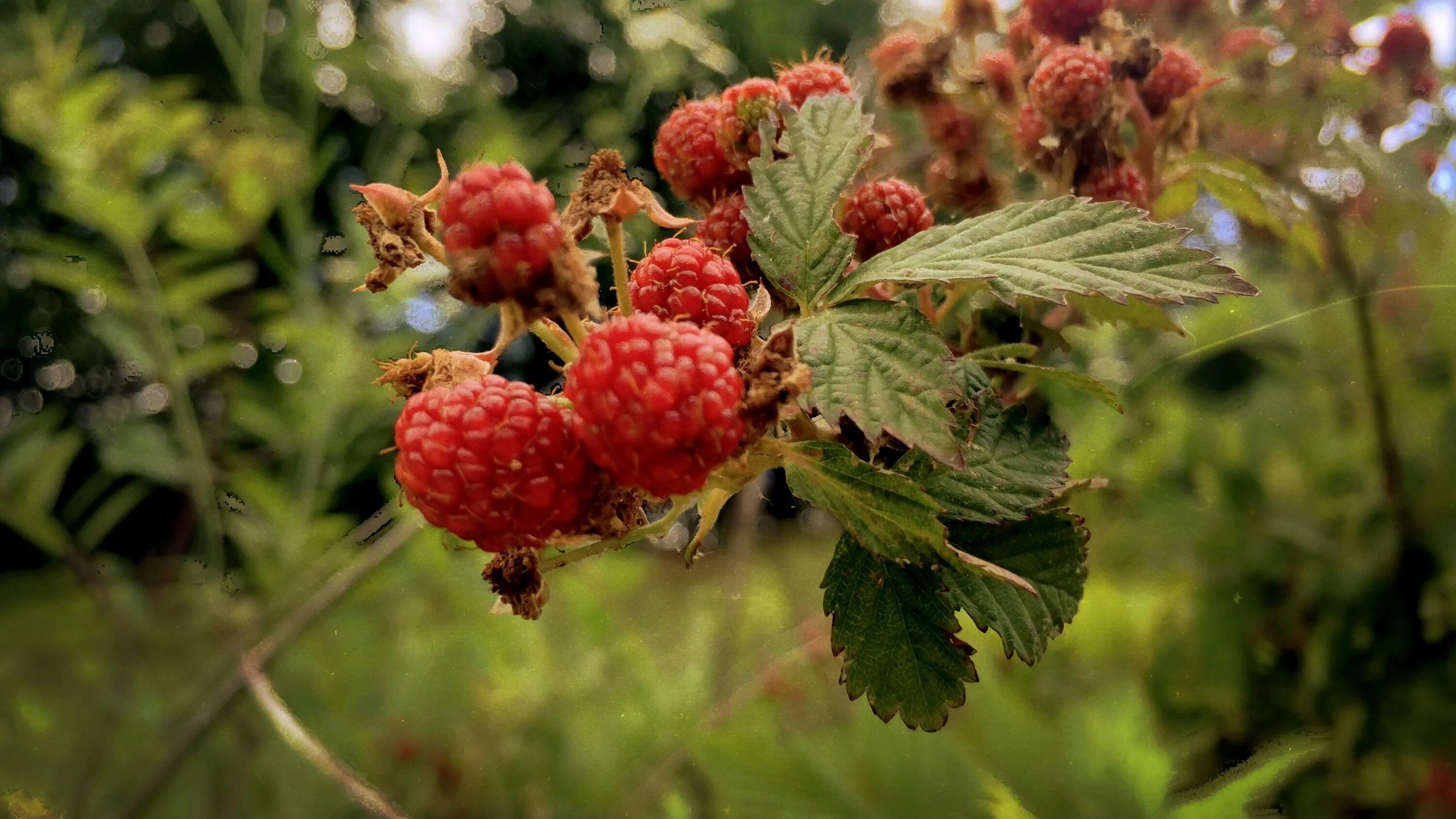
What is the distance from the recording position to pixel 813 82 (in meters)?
0.43

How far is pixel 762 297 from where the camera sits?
0.37 meters

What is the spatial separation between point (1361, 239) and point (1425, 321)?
279mm

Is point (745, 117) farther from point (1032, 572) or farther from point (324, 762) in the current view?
point (324, 762)

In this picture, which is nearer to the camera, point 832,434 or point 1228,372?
point 832,434

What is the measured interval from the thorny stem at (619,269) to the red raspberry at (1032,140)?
0.83ft

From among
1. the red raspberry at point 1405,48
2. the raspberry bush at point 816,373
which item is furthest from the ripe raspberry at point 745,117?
the red raspberry at point 1405,48

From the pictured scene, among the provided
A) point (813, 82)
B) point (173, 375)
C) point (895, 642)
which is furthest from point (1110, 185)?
point (173, 375)

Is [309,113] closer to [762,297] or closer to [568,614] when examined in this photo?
[568,614]

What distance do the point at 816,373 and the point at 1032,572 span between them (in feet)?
0.52

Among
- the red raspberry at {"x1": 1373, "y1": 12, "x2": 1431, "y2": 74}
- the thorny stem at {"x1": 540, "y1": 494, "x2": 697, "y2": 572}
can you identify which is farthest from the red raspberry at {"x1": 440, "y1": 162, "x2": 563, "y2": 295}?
the red raspberry at {"x1": 1373, "y1": 12, "x2": 1431, "y2": 74}

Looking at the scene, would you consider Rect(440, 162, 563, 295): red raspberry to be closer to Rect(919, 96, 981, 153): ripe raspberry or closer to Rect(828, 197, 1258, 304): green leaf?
Rect(828, 197, 1258, 304): green leaf

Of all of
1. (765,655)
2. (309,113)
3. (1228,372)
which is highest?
(309,113)

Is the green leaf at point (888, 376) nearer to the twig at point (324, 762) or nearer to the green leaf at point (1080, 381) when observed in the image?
the green leaf at point (1080, 381)

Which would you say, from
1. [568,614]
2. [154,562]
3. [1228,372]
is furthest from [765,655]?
[154,562]
